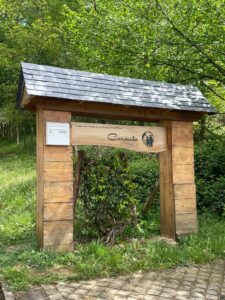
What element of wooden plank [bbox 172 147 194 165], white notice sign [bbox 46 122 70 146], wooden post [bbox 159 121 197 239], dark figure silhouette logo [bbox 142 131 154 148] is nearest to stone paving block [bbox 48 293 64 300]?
white notice sign [bbox 46 122 70 146]

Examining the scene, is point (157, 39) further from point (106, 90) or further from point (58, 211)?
point (58, 211)

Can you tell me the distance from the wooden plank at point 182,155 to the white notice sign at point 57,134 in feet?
7.16

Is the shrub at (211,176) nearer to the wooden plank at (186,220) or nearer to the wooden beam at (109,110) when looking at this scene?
the wooden plank at (186,220)

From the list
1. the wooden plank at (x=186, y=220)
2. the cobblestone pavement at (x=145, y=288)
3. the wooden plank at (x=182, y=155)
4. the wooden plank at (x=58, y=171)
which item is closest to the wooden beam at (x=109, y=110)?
the wooden plank at (x=182, y=155)

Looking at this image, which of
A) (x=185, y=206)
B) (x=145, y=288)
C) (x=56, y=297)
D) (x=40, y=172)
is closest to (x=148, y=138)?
(x=185, y=206)

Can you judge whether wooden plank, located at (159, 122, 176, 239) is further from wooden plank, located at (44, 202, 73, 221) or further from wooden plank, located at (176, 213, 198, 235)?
wooden plank, located at (44, 202, 73, 221)

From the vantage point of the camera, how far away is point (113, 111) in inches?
243

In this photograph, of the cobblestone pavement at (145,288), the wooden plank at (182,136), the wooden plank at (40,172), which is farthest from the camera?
the wooden plank at (182,136)

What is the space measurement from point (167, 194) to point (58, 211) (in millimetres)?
2277

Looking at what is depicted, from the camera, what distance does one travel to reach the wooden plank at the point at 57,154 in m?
5.55

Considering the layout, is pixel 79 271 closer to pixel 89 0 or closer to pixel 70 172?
pixel 70 172

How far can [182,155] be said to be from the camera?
6.74m

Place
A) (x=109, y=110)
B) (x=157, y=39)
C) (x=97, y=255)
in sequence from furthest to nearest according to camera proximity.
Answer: (x=157, y=39) < (x=109, y=110) < (x=97, y=255)

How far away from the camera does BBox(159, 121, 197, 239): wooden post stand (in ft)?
21.5
